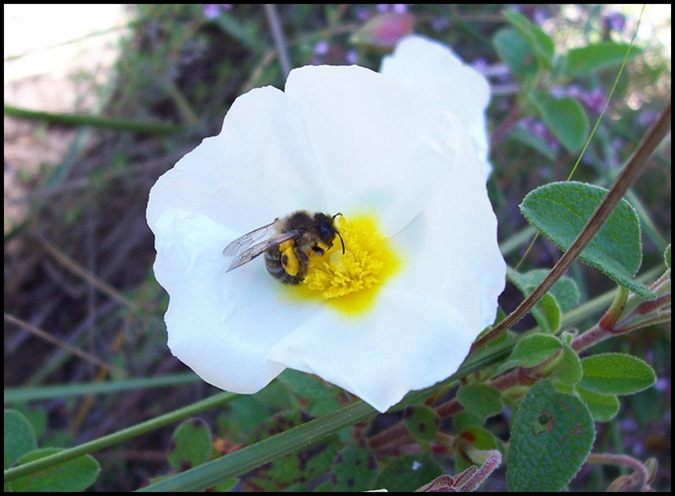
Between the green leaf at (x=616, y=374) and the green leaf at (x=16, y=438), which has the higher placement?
the green leaf at (x=16, y=438)

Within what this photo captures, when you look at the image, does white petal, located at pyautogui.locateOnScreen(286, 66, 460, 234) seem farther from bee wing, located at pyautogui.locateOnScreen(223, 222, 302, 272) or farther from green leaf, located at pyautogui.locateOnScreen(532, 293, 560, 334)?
green leaf, located at pyautogui.locateOnScreen(532, 293, 560, 334)

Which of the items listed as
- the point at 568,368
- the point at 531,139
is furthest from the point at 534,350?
the point at 531,139

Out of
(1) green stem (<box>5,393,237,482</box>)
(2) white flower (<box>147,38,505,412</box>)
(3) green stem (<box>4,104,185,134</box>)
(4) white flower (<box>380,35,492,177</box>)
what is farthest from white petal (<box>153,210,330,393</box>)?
(3) green stem (<box>4,104,185,134</box>)

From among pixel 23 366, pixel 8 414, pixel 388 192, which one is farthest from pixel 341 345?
pixel 23 366

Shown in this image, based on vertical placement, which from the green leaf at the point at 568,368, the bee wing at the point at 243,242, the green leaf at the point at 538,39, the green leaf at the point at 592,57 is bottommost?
the green leaf at the point at 568,368

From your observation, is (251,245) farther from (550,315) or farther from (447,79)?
(447,79)

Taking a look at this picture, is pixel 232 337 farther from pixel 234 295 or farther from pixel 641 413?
pixel 641 413

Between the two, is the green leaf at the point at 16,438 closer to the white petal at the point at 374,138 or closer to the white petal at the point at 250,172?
the white petal at the point at 250,172

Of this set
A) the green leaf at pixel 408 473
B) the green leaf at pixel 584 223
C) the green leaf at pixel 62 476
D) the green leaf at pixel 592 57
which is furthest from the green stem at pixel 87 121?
the green leaf at pixel 584 223
